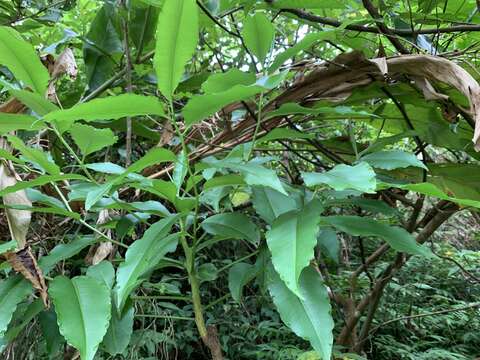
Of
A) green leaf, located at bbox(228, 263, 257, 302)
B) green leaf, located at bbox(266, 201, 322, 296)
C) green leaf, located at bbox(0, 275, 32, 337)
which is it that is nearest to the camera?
green leaf, located at bbox(266, 201, 322, 296)

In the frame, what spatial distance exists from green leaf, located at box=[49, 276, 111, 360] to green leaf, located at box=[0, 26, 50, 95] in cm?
22

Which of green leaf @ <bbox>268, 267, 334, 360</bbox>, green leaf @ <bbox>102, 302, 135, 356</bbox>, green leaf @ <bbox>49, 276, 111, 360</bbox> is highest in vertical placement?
green leaf @ <bbox>268, 267, 334, 360</bbox>

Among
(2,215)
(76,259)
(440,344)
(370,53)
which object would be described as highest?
(370,53)

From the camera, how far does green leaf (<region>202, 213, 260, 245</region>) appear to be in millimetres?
533

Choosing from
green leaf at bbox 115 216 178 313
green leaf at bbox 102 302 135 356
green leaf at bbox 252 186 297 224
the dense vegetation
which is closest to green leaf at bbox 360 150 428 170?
the dense vegetation

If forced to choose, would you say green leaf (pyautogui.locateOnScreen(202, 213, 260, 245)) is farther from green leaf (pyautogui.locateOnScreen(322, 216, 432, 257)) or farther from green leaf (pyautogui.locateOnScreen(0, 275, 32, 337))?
green leaf (pyautogui.locateOnScreen(0, 275, 32, 337))

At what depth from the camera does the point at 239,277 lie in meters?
0.60

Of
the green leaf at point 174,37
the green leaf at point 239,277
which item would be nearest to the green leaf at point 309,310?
the green leaf at point 239,277

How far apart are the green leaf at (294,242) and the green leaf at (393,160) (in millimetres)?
117

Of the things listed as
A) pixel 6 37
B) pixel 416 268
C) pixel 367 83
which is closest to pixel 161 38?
pixel 6 37

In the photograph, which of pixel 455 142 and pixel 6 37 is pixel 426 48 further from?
pixel 6 37

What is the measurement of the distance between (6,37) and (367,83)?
19.1 inches

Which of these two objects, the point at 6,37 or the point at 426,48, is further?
the point at 426,48

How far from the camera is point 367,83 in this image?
2.29 feet
